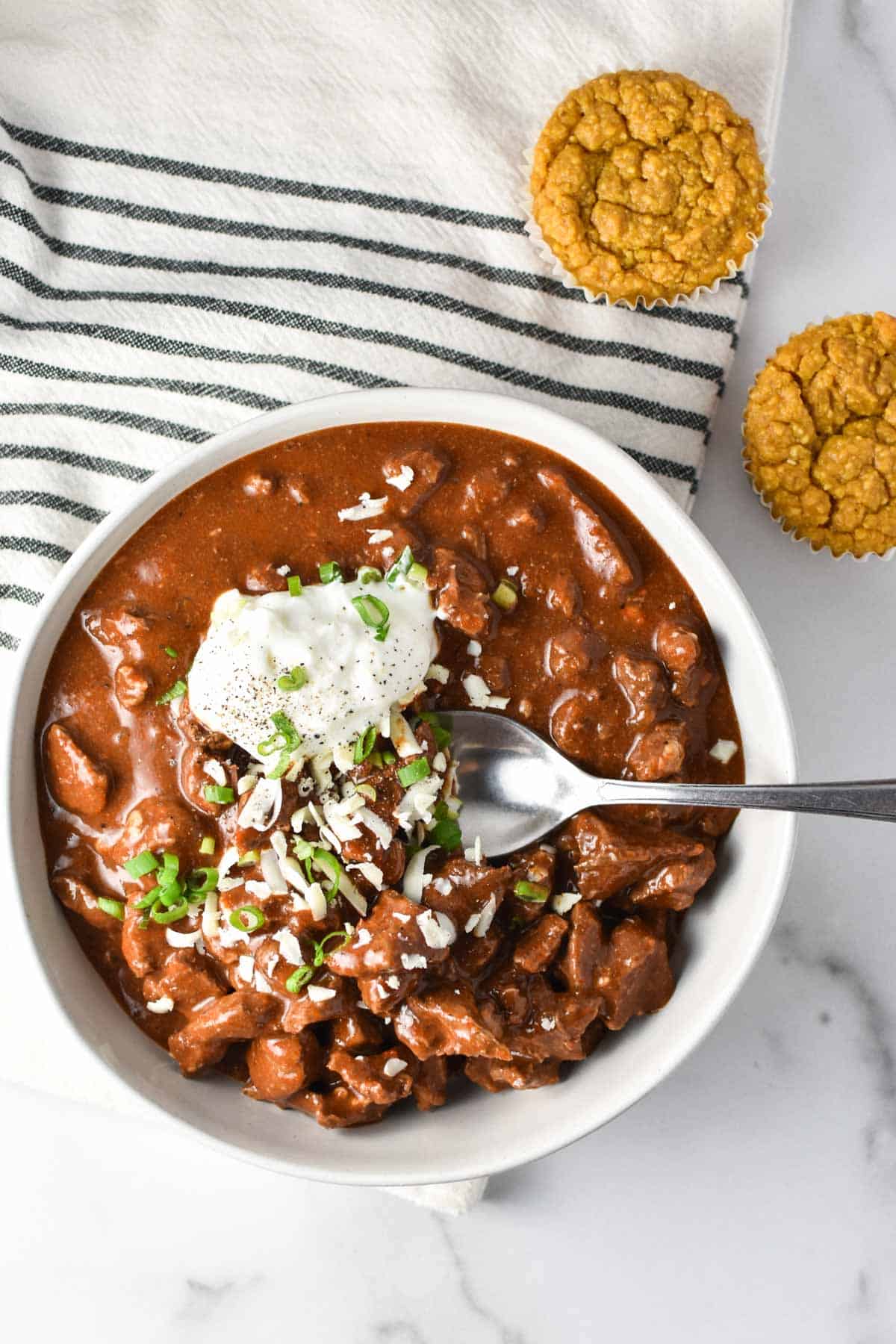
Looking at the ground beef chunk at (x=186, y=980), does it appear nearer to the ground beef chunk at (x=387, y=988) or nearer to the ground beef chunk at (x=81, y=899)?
the ground beef chunk at (x=81, y=899)

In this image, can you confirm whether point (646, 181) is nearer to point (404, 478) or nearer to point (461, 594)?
point (404, 478)

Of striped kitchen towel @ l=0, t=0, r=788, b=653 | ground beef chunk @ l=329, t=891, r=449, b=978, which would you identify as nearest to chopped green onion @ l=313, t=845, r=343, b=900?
ground beef chunk @ l=329, t=891, r=449, b=978

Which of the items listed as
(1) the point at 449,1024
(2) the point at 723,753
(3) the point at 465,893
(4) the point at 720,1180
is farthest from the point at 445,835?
(4) the point at 720,1180

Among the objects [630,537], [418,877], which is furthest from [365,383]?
[418,877]

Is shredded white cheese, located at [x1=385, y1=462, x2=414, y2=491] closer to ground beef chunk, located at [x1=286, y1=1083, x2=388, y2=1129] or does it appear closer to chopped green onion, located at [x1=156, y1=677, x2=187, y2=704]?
chopped green onion, located at [x1=156, y1=677, x2=187, y2=704]

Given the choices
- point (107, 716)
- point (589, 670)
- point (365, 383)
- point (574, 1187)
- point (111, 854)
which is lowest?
point (574, 1187)

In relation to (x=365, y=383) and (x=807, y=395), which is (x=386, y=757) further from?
(x=807, y=395)

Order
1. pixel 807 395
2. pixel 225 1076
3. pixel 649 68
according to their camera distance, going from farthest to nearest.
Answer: pixel 649 68 < pixel 807 395 < pixel 225 1076
